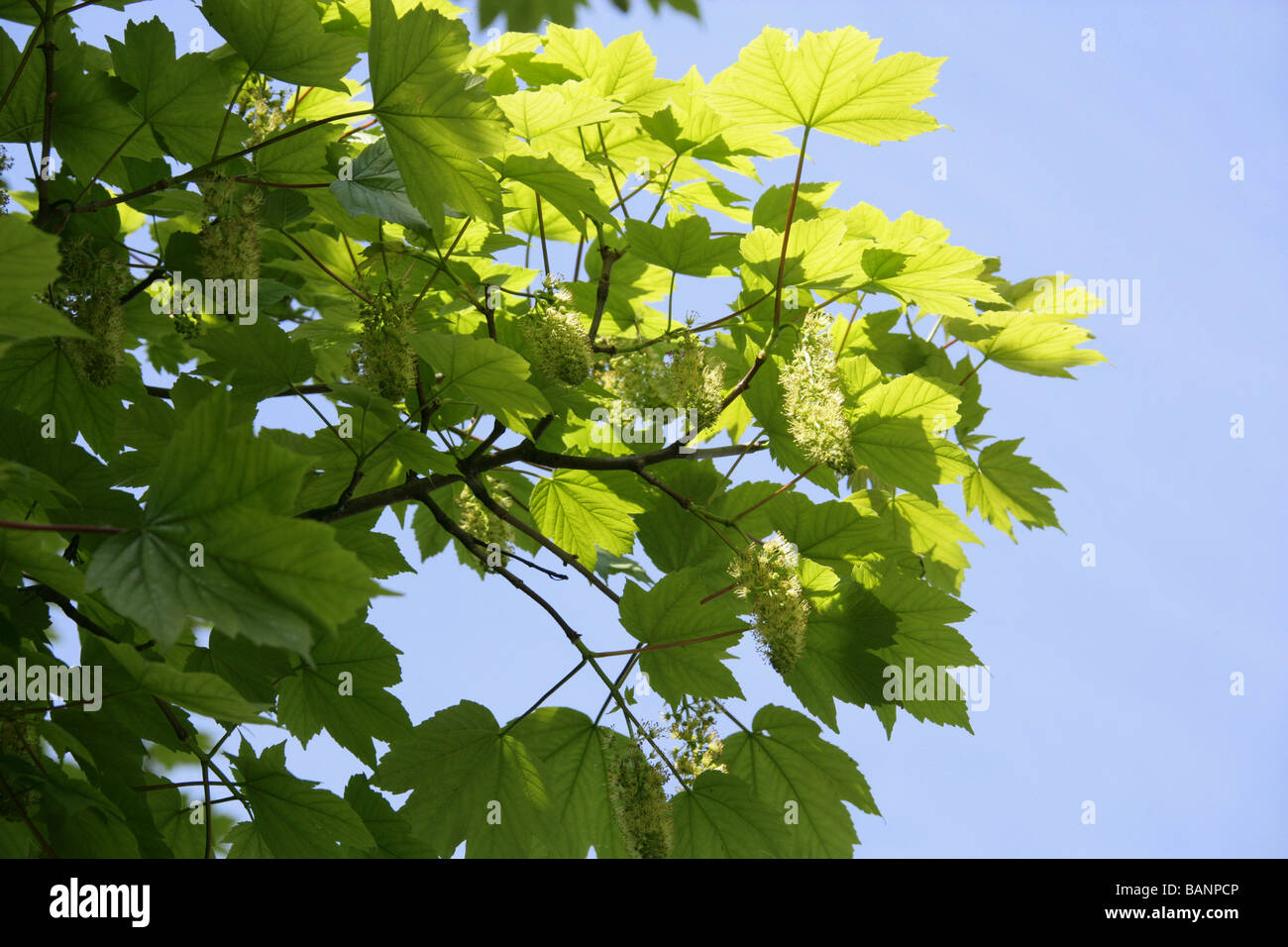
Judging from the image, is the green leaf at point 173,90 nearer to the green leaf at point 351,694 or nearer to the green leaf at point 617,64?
the green leaf at point 617,64

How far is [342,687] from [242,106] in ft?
4.20

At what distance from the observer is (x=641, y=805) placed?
188cm

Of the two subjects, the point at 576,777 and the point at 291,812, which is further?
the point at 576,777

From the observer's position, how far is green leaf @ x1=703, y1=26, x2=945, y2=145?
6.74 ft

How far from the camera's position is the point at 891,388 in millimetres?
2209

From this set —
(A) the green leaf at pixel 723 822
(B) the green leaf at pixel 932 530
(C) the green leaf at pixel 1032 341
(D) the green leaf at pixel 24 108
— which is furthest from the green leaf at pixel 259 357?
(C) the green leaf at pixel 1032 341

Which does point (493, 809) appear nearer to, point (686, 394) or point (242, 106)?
point (686, 394)

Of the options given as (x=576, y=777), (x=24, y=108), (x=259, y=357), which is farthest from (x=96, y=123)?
(x=576, y=777)

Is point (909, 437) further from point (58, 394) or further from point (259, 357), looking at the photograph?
point (58, 394)

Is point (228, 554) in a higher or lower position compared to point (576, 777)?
higher

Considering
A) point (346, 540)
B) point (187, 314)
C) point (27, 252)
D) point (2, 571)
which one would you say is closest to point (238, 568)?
point (27, 252)

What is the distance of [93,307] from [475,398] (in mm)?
696

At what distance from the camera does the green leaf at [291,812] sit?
188 cm

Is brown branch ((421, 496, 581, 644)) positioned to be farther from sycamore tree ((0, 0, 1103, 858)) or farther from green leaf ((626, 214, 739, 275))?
green leaf ((626, 214, 739, 275))
